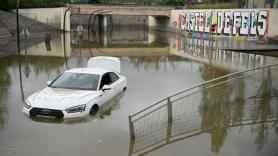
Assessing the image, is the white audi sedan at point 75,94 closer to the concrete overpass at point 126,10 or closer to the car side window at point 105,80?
the car side window at point 105,80

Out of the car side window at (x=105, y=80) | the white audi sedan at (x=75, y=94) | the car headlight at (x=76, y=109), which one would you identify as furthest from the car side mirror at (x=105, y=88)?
the car headlight at (x=76, y=109)

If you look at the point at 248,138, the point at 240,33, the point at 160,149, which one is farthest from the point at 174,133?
the point at 240,33

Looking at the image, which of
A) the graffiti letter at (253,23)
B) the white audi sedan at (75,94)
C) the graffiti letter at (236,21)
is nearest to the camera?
the white audi sedan at (75,94)

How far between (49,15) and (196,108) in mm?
59391

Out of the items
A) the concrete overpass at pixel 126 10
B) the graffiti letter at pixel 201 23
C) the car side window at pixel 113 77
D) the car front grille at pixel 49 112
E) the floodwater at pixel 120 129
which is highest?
the concrete overpass at pixel 126 10

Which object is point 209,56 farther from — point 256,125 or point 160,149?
point 160,149

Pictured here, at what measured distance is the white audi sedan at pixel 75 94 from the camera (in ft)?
41.2

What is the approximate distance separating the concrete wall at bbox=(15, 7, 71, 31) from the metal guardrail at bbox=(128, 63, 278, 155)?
55990 millimetres

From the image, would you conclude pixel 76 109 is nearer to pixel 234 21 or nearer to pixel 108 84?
pixel 108 84

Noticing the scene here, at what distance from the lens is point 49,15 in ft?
224

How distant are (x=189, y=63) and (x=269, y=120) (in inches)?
590

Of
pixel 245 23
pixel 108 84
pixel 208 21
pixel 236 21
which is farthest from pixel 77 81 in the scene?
pixel 208 21

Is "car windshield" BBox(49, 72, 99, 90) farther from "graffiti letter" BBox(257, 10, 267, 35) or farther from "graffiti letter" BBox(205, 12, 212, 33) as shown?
"graffiti letter" BBox(205, 12, 212, 33)

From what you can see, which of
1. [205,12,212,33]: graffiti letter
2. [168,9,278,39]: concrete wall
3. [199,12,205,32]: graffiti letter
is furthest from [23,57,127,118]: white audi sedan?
[199,12,205,32]: graffiti letter
